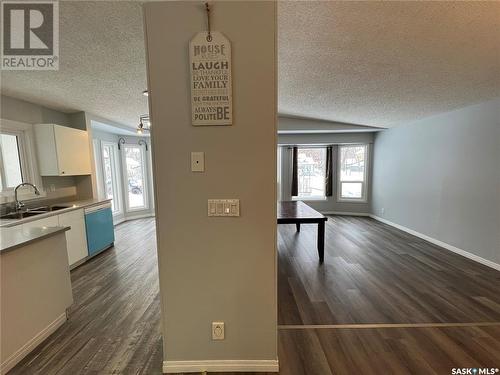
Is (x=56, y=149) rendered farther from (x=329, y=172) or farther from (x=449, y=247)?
(x=449, y=247)

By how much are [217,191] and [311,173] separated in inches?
214

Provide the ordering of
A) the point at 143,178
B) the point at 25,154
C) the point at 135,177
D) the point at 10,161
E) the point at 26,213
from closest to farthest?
the point at 26,213, the point at 10,161, the point at 25,154, the point at 135,177, the point at 143,178

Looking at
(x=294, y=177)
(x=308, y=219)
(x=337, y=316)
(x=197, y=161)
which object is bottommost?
(x=337, y=316)

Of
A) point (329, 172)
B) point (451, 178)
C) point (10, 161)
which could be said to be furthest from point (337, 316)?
point (329, 172)

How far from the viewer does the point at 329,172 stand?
6.25 m

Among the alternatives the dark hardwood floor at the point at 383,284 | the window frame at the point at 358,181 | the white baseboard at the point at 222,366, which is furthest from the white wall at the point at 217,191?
the window frame at the point at 358,181

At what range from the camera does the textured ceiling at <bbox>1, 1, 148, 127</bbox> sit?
167 cm

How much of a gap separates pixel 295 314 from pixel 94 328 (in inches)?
73.8

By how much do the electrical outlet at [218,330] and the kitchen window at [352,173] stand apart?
18.5 feet

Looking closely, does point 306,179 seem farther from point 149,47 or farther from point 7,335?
point 7,335

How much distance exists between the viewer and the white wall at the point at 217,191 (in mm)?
1304

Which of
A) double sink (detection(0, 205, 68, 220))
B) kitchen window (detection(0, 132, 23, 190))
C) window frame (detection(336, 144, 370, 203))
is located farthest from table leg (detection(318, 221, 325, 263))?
kitchen window (detection(0, 132, 23, 190))

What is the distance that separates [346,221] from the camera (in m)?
5.60

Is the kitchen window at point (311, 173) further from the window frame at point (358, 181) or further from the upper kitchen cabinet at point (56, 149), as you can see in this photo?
the upper kitchen cabinet at point (56, 149)
